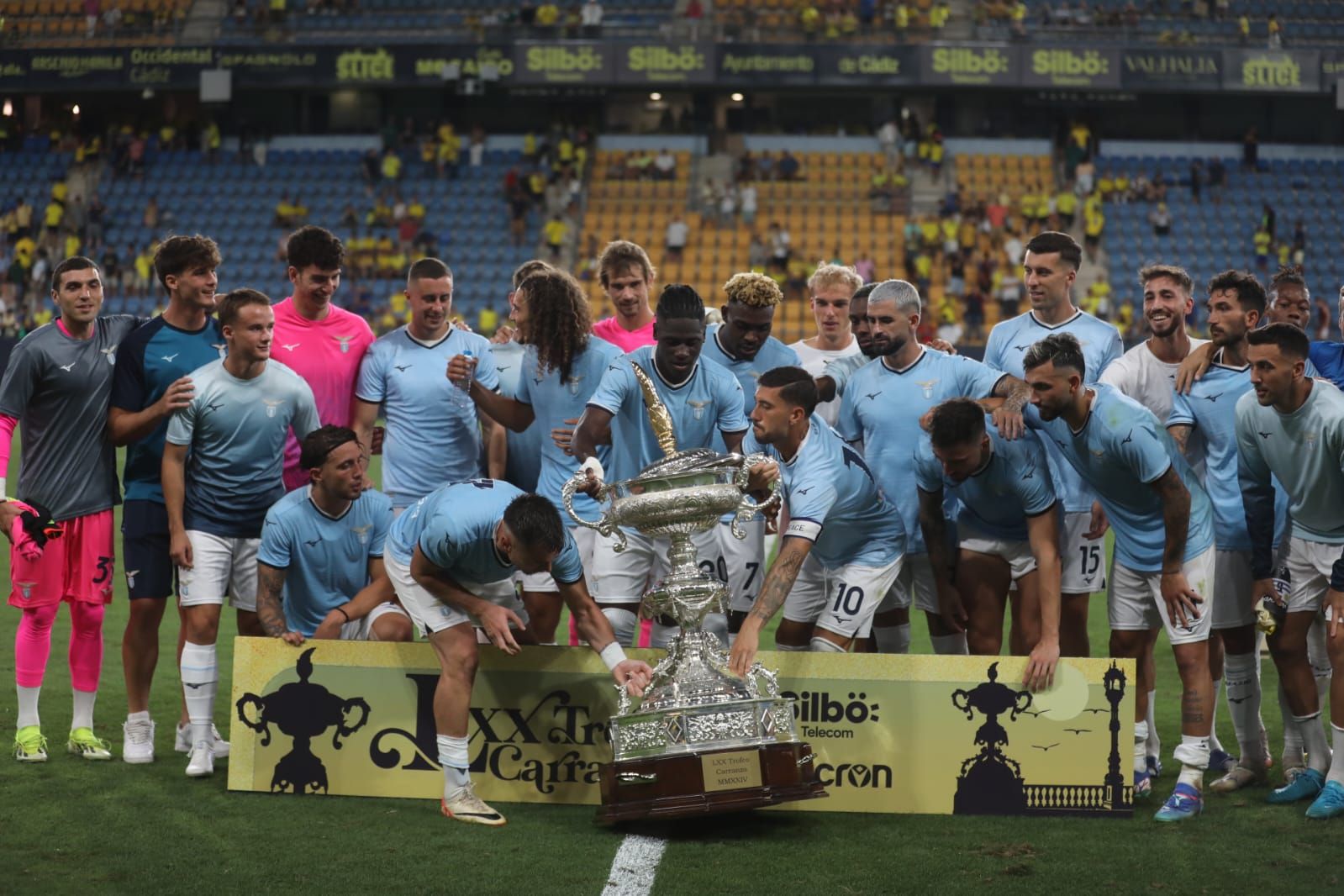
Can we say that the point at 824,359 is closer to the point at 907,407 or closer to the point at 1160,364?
the point at 907,407

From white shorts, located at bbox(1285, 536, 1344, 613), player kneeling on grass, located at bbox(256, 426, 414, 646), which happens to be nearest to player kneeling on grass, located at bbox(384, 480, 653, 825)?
player kneeling on grass, located at bbox(256, 426, 414, 646)

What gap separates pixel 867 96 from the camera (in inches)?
1329

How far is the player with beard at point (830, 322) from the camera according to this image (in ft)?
24.3

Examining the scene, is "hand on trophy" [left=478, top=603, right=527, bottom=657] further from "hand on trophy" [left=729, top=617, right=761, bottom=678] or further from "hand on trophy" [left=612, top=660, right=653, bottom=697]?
"hand on trophy" [left=729, top=617, right=761, bottom=678]

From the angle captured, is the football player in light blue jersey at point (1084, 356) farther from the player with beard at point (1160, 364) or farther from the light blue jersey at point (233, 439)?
the light blue jersey at point (233, 439)

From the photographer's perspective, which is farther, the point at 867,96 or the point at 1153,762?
the point at 867,96

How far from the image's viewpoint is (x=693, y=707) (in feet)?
17.2

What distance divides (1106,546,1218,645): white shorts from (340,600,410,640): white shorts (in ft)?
9.76

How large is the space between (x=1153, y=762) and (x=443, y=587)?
3.10 meters

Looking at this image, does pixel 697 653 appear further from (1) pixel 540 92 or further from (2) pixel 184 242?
(1) pixel 540 92

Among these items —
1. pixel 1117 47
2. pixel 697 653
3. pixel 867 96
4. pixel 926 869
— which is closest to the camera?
pixel 926 869


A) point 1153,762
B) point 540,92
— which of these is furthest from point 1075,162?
point 1153,762

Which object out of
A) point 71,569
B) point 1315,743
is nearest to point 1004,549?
point 1315,743

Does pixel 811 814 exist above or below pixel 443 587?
below
